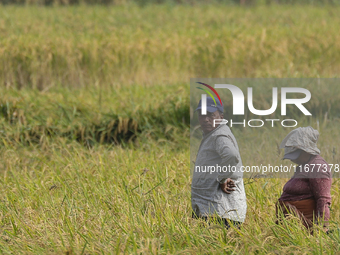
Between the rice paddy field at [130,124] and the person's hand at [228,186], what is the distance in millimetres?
244

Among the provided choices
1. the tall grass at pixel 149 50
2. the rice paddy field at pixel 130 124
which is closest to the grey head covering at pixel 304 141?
the rice paddy field at pixel 130 124

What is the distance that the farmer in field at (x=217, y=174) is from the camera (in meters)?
2.84

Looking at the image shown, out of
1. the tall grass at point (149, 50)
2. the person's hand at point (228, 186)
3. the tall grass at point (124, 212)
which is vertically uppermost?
the tall grass at point (149, 50)

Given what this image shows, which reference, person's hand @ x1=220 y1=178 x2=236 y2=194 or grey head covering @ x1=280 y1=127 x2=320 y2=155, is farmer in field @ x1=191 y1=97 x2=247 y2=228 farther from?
grey head covering @ x1=280 y1=127 x2=320 y2=155

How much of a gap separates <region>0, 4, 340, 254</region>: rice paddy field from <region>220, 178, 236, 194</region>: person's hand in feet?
0.80

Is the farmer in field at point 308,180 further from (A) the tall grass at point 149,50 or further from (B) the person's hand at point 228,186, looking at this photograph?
(A) the tall grass at point 149,50

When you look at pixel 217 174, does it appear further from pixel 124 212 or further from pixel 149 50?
pixel 149 50

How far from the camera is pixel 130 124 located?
6191 mm

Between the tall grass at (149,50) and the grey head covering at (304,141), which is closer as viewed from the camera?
the grey head covering at (304,141)

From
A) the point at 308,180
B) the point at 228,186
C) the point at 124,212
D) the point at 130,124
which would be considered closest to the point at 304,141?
the point at 308,180

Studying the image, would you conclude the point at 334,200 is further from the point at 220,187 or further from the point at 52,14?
the point at 52,14

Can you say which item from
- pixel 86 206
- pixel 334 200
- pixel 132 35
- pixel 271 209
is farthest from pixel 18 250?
pixel 132 35

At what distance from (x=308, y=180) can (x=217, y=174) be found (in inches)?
21.5

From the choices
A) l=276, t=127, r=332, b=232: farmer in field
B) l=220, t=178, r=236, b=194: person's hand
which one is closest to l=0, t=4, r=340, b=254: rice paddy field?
l=276, t=127, r=332, b=232: farmer in field
